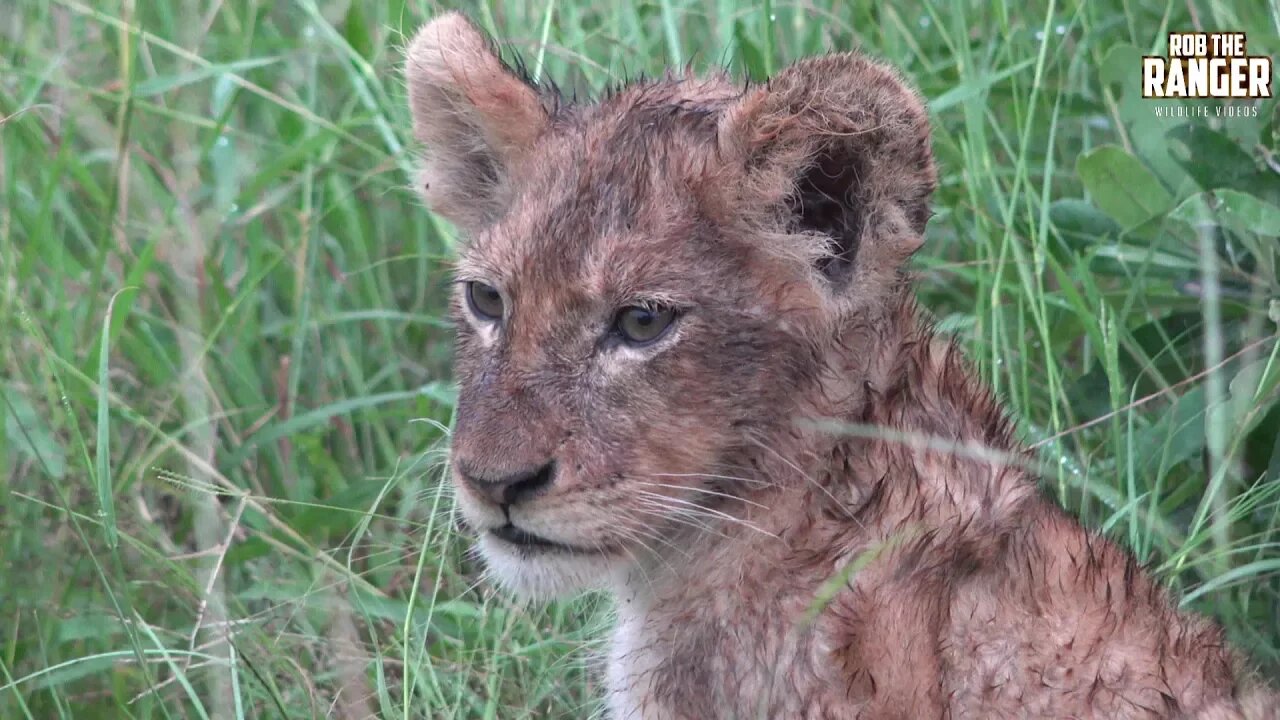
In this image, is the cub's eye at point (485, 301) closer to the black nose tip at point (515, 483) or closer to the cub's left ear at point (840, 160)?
the black nose tip at point (515, 483)

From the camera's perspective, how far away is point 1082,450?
5.29 meters

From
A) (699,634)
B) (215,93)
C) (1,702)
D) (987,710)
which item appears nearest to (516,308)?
(699,634)

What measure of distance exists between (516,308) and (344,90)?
3.54 meters

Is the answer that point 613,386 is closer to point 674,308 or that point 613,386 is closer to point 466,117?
point 674,308

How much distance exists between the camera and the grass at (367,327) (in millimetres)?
4855

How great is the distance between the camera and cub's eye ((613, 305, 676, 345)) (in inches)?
154

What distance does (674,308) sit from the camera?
389 cm

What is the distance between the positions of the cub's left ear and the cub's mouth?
0.85 m

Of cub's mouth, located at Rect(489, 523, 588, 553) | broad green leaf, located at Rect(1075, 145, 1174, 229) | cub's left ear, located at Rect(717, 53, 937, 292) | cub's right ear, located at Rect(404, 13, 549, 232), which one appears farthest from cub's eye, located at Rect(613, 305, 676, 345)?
broad green leaf, located at Rect(1075, 145, 1174, 229)

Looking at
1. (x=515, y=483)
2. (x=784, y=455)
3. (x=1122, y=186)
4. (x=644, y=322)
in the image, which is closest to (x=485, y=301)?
(x=644, y=322)

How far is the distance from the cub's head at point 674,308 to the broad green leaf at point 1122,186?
158 cm

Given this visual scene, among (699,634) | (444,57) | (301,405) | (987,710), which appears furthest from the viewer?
(301,405)

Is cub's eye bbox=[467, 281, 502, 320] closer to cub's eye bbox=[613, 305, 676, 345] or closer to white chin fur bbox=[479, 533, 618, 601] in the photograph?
cub's eye bbox=[613, 305, 676, 345]

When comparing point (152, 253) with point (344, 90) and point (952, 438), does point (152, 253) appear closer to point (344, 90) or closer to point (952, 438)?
point (344, 90)
